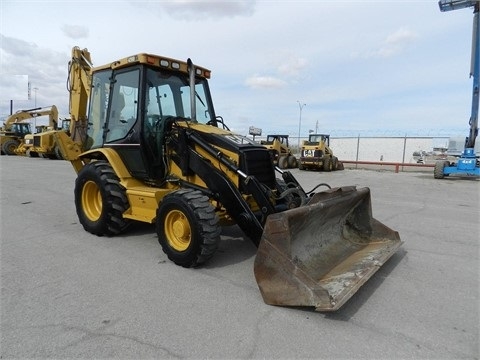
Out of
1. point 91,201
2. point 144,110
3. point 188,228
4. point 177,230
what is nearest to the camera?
point 188,228

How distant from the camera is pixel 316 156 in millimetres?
22562

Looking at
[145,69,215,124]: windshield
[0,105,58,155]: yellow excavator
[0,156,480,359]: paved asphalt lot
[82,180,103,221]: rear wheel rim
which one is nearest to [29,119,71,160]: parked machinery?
[0,105,58,155]: yellow excavator

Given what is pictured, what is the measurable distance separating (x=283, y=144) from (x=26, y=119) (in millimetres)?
21707

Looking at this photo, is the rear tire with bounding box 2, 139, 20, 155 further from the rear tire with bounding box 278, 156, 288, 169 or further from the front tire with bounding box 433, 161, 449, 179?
the front tire with bounding box 433, 161, 449, 179

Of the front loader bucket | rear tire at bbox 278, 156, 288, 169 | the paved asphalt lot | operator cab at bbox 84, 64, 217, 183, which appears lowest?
the paved asphalt lot

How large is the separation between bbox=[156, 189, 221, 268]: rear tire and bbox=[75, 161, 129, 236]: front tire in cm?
121

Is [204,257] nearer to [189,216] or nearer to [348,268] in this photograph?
[189,216]

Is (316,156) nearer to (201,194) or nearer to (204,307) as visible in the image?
(201,194)

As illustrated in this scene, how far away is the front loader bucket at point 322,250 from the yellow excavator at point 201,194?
1cm

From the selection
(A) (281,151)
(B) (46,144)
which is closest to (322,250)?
(A) (281,151)

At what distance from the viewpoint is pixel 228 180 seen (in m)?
4.87

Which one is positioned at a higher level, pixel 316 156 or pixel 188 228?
pixel 316 156

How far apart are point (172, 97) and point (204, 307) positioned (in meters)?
3.52

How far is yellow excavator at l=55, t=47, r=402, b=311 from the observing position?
12.4 feet
